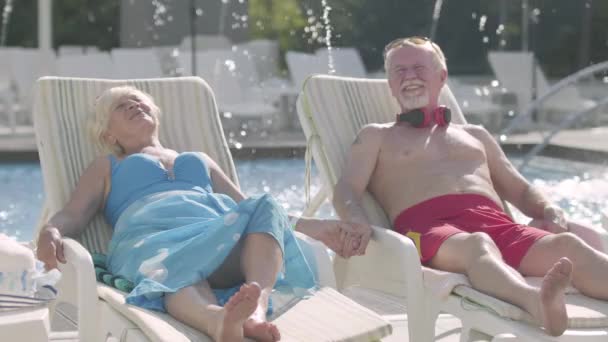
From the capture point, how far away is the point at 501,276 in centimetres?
314

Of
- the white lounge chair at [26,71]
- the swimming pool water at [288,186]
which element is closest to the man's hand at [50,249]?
the swimming pool water at [288,186]

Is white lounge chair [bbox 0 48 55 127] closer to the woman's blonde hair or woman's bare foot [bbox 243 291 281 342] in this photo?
the woman's blonde hair

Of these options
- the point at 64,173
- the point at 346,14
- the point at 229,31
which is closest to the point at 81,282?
the point at 64,173

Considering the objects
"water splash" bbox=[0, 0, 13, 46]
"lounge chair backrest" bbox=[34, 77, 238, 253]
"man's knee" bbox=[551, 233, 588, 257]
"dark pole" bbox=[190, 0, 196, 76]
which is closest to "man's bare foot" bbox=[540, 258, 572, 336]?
"man's knee" bbox=[551, 233, 588, 257]

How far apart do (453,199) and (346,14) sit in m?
11.5

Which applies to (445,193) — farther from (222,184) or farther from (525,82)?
(525,82)

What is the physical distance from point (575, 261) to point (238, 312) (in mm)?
1153

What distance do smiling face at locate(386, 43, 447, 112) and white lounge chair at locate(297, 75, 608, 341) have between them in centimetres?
30

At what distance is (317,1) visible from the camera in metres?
18.3

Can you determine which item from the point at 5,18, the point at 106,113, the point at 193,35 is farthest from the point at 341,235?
the point at 5,18

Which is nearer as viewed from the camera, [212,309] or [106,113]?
[212,309]

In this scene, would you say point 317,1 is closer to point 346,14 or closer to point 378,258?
point 346,14

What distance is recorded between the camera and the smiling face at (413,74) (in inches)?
156

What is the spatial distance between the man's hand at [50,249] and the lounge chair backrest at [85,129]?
0.38 m
